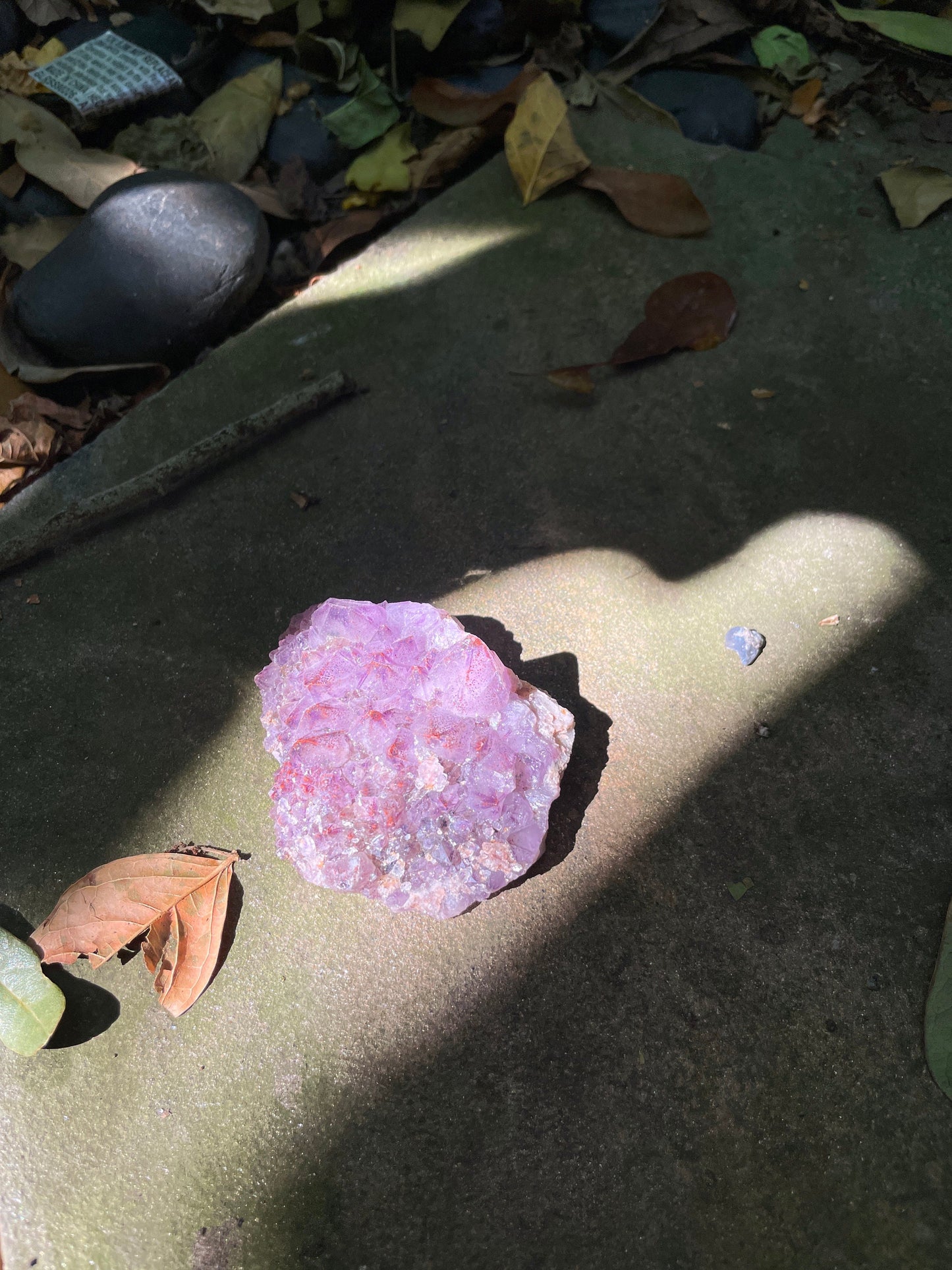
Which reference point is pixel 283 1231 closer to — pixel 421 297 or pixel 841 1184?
pixel 841 1184

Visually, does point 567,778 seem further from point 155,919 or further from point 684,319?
point 684,319

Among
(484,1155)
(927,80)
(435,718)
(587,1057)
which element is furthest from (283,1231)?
(927,80)

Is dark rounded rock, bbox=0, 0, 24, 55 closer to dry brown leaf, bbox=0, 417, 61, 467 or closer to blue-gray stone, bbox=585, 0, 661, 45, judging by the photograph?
dry brown leaf, bbox=0, 417, 61, 467

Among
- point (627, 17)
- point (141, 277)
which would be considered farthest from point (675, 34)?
point (141, 277)

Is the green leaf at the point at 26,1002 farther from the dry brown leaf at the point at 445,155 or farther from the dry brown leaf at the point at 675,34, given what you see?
the dry brown leaf at the point at 675,34

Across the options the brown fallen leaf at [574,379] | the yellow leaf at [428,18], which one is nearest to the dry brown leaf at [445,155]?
the yellow leaf at [428,18]

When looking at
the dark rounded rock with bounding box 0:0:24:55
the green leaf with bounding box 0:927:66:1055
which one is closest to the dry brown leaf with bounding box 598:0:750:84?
the dark rounded rock with bounding box 0:0:24:55
